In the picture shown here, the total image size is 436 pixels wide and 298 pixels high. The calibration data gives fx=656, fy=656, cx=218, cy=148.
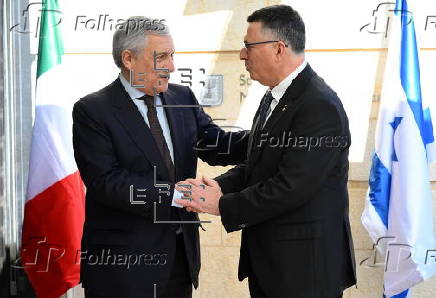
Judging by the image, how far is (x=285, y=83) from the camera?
2545mm

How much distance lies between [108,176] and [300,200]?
76cm

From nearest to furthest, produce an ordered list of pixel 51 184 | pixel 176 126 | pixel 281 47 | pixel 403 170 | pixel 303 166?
pixel 303 166 → pixel 281 47 → pixel 176 126 → pixel 403 170 → pixel 51 184

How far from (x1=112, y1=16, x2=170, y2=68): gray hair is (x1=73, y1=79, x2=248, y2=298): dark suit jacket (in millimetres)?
163

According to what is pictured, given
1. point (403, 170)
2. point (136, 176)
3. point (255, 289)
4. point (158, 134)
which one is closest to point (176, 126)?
point (158, 134)

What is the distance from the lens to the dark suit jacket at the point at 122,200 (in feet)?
8.52

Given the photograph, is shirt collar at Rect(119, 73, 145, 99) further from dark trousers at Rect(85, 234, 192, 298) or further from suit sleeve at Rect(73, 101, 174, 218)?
dark trousers at Rect(85, 234, 192, 298)

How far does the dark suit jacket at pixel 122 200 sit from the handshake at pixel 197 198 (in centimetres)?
6

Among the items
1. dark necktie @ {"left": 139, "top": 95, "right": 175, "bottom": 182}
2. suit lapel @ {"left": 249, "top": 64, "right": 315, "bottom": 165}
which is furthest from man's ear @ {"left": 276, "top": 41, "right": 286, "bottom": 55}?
dark necktie @ {"left": 139, "top": 95, "right": 175, "bottom": 182}

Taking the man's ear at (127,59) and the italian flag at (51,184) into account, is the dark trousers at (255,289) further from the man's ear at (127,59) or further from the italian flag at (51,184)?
the italian flag at (51,184)

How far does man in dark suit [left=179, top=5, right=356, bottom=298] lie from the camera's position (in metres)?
2.39

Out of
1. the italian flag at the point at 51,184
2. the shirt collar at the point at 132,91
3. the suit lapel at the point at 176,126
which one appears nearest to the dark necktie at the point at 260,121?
the suit lapel at the point at 176,126

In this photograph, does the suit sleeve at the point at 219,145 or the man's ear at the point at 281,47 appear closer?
the man's ear at the point at 281,47

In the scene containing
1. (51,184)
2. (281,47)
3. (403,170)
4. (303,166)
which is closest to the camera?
(303,166)

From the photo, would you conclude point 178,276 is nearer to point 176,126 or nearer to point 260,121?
point 176,126
